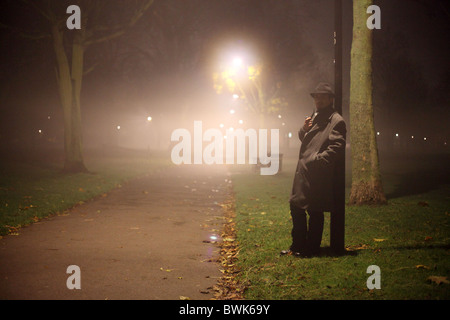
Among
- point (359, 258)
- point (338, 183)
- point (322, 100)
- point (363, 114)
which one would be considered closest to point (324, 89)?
point (322, 100)

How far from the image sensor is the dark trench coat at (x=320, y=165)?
5.25 m

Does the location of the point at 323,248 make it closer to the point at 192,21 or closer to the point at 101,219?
the point at 101,219

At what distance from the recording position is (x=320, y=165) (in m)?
5.28

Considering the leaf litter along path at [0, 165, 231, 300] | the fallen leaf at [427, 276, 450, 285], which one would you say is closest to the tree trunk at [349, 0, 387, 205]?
the leaf litter along path at [0, 165, 231, 300]

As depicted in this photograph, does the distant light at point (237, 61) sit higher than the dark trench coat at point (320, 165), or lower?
higher

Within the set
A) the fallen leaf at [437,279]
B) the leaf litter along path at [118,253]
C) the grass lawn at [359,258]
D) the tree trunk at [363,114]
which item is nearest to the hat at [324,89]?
the grass lawn at [359,258]

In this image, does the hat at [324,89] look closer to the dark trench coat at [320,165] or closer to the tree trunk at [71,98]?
the dark trench coat at [320,165]

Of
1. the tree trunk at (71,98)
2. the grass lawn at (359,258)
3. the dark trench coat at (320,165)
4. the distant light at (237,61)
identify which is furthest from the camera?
the distant light at (237,61)

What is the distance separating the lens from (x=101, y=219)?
9172 millimetres

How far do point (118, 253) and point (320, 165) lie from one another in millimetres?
3422

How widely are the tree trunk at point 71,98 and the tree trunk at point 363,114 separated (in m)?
14.6

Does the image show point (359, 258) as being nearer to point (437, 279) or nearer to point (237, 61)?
point (437, 279)

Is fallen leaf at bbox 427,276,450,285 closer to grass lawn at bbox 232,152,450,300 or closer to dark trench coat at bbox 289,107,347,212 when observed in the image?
grass lawn at bbox 232,152,450,300

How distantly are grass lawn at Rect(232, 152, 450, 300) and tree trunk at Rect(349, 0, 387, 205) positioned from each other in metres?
0.60
